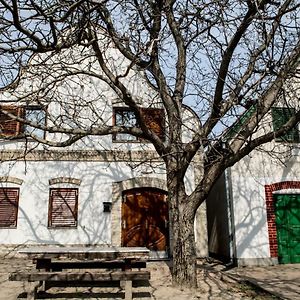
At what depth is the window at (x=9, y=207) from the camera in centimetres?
1164

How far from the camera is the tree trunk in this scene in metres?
7.41

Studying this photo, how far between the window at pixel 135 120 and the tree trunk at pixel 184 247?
16.3ft

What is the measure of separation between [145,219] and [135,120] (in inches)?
131

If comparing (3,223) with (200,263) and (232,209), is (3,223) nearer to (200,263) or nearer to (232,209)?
(200,263)

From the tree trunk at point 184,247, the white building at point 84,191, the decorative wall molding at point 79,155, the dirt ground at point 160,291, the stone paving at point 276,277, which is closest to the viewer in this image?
the dirt ground at point 160,291

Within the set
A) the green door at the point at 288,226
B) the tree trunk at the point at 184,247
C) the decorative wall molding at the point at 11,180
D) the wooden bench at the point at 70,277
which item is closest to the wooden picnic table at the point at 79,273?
the wooden bench at the point at 70,277

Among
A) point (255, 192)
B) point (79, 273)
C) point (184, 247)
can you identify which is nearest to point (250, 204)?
point (255, 192)

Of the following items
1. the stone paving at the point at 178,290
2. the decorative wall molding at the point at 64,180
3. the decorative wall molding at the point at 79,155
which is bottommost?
the stone paving at the point at 178,290

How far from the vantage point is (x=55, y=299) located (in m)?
6.79

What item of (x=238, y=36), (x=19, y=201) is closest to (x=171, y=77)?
(x=238, y=36)

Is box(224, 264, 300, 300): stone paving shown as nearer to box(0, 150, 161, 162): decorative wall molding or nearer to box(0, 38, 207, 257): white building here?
box(0, 38, 207, 257): white building

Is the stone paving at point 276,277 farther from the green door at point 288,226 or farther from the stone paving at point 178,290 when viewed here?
the green door at point 288,226

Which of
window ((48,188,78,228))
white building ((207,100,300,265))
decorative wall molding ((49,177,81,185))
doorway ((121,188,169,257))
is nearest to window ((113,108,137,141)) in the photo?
doorway ((121,188,169,257))

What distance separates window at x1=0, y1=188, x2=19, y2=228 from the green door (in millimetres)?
8231
